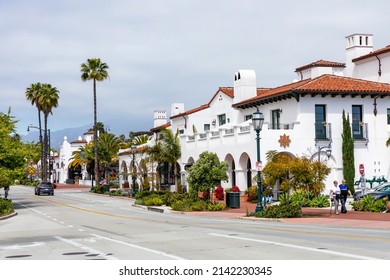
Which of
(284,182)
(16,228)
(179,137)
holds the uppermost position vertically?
(179,137)

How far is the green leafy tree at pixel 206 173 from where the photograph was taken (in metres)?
35.7

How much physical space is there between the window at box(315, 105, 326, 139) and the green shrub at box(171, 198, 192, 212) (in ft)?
38.3

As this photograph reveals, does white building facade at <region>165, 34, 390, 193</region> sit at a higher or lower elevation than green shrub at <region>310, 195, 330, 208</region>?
higher

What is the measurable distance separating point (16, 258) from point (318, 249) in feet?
24.0

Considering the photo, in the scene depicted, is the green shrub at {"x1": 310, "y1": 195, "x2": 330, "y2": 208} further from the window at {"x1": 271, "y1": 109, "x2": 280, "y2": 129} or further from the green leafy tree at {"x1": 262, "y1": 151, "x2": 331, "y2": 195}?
the window at {"x1": 271, "y1": 109, "x2": 280, "y2": 129}

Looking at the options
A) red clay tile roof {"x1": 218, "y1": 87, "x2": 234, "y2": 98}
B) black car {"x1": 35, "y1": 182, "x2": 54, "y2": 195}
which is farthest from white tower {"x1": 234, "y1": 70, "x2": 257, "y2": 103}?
black car {"x1": 35, "y1": 182, "x2": 54, "y2": 195}

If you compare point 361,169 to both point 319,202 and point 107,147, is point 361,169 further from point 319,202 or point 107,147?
point 107,147

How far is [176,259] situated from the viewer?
12.9 meters

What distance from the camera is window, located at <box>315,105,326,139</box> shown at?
41.9m

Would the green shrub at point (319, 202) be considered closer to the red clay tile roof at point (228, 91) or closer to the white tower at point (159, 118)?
the red clay tile roof at point (228, 91)

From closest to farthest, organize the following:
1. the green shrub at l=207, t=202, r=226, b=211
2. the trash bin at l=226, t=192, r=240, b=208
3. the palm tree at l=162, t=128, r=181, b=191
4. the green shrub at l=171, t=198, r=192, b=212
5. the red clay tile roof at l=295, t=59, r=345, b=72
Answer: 1. the green shrub at l=207, t=202, r=226, b=211
2. the green shrub at l=171, t=198, r=192, b=212
3. the trash bin at l=226, t=192, r=240, b=208
4. the red clay tile roof at l=295, t=59, r=345, b=72
5. the palm tree at l=162, t=128, r=181, b=191

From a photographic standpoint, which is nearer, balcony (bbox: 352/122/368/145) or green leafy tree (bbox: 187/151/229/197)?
green leafy tree (bbox: 187/151/229/197)
